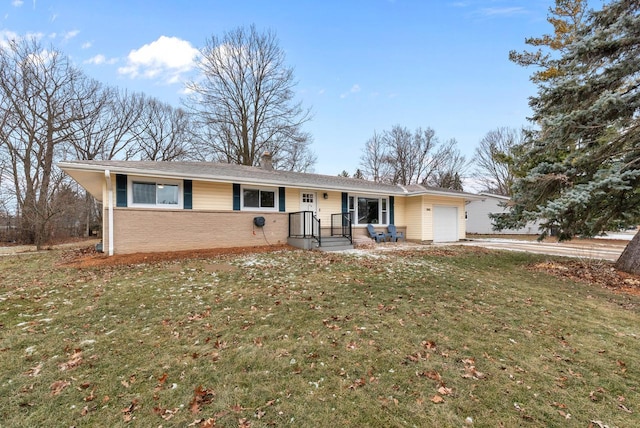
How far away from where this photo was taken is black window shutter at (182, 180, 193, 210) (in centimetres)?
984

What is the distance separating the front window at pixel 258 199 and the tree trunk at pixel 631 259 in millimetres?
10727

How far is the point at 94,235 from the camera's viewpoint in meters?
23.3

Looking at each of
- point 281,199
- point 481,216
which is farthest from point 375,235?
point 481,216

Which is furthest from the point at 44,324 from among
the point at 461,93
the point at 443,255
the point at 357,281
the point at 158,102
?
the point at 158,102

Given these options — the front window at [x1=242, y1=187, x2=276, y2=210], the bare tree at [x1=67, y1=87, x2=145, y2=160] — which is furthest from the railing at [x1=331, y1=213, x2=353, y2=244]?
the bare tree at [x1=67, y1=87, x2=145, y2=160]

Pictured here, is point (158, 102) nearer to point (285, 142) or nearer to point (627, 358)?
point (285, 142)

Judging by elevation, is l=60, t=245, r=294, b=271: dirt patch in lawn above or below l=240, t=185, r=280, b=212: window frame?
below

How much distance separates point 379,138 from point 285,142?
14740 millimetres

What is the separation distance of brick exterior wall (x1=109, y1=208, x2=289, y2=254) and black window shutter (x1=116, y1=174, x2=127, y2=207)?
224mm

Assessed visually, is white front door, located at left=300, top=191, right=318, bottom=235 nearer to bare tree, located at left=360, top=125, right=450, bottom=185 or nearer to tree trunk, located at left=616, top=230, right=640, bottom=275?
tree trunk, located at left=616, top=230, right=640, bottom=275

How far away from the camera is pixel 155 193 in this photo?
9461 millimetres

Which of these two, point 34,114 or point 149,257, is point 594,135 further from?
point 34,114

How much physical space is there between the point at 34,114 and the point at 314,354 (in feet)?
81.4

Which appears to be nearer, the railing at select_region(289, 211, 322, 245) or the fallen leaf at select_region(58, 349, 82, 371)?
the fallen leaf at select_region(58, 349, 82, 371)
